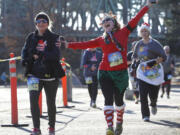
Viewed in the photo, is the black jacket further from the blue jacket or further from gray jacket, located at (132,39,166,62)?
the blue jacket

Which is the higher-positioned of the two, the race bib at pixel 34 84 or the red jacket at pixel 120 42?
the red jacket at pixel 120 42

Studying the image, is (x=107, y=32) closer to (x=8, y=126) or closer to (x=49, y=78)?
(x=49, y=78)

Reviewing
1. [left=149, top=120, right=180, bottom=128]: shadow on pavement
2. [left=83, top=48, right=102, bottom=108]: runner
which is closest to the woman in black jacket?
[left=149, top=120, right=180, bottom=128]: shadow on pavement

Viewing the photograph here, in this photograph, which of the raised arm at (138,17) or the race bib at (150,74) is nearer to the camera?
the raised arm at (138,17)

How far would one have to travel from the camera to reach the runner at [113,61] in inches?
292

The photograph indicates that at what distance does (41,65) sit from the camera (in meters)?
6.98

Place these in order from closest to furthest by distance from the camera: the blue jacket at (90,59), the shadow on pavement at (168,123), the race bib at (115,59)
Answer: the race bib at (115,59)
the shadow on pavement at (168,123)
the blue jacket at (90,59)

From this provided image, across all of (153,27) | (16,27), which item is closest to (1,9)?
(16,27)

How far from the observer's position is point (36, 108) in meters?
7.02

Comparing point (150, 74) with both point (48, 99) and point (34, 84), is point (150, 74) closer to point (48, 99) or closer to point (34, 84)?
point (48, 99)

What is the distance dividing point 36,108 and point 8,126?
1997mm

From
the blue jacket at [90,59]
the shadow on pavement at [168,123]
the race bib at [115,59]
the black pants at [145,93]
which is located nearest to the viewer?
the race bib at [115,59]

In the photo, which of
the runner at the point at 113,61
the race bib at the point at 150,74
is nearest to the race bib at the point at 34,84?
the runner at the point at 113,61

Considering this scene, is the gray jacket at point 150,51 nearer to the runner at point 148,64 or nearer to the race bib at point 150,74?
the runner at point 148,64
